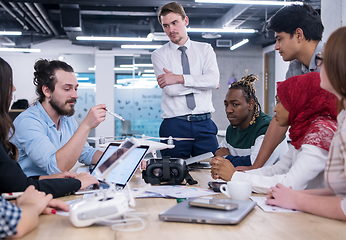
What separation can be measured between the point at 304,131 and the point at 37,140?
1239 millimetres

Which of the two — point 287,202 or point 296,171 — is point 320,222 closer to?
point 287,202

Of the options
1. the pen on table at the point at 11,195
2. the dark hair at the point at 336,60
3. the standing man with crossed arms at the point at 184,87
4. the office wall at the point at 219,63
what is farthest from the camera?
the office wall at the point at 219,63

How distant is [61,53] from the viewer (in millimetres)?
9594

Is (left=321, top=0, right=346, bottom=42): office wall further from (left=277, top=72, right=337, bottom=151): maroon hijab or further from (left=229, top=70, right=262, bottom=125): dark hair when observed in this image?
(left=277, top=72, right=337, bottom=151): maroon hijab

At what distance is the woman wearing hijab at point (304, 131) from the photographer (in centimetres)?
111

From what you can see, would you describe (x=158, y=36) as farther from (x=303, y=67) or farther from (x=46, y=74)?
(x=303, y=67)

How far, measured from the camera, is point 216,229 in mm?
806

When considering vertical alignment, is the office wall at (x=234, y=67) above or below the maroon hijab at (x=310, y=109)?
above

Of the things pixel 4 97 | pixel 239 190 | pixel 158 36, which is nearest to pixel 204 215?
pixel 239 190

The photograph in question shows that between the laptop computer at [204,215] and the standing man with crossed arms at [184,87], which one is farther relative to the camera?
the standing man with crossed arms at [184,87]

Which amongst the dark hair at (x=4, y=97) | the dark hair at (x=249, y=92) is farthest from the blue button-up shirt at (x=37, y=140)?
the dark hair at (x=249, y=92)

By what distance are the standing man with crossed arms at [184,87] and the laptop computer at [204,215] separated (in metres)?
1.39

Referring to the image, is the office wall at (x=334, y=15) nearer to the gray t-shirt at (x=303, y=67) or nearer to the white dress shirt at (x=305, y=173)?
the gray t-shirt at (x=303, y=67)

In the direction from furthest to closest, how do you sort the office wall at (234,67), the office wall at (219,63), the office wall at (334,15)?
1. the office wall at (234,67)
2. the office wall at (219,63)
3. the office wall at (334,15)
